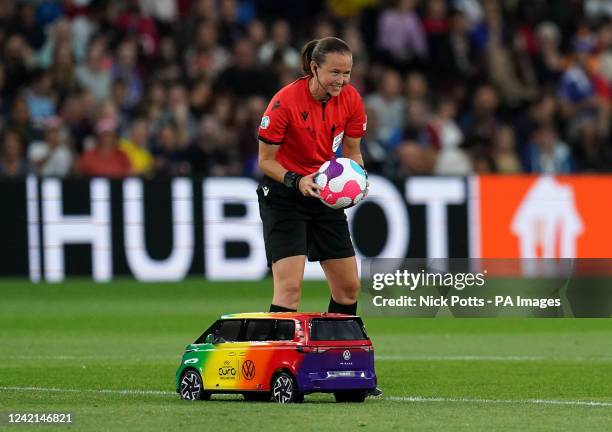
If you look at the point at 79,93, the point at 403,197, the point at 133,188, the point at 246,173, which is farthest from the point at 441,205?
the point at 79,93

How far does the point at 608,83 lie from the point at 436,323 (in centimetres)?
972

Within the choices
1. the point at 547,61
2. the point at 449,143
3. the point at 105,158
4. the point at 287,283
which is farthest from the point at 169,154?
the point at 287,283

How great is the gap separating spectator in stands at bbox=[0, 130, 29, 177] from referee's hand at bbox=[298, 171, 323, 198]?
37.8ft

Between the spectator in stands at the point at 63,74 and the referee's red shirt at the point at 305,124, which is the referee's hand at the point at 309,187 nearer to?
the referee's red shirt at the point at 305,124

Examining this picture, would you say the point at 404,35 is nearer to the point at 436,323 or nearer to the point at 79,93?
the point at 79,93

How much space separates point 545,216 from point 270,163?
1165 cm

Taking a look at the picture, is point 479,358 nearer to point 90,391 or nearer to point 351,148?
point 351,148

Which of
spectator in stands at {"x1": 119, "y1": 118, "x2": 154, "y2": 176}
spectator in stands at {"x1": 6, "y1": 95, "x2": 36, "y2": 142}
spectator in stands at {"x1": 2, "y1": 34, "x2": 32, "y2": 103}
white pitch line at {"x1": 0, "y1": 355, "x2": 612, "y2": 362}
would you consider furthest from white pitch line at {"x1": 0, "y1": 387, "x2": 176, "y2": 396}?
spectator in stands at {"x1": 2, "y1": 34, "x2": 32, "y2": 103}

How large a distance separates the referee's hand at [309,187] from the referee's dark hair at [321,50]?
727 mm

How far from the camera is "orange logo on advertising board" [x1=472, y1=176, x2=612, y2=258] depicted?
70.3ft

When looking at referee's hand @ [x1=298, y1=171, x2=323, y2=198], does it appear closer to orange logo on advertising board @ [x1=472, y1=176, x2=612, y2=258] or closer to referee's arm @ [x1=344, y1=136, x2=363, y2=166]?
referee's arm @ [x1=344, y1=136, x2=363, y2=166]

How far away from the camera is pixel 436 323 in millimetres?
17469

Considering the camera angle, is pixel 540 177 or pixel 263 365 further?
pixel 540 177

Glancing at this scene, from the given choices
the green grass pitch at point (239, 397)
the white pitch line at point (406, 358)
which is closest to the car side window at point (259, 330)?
the green grass pitch at point (239, 397)
